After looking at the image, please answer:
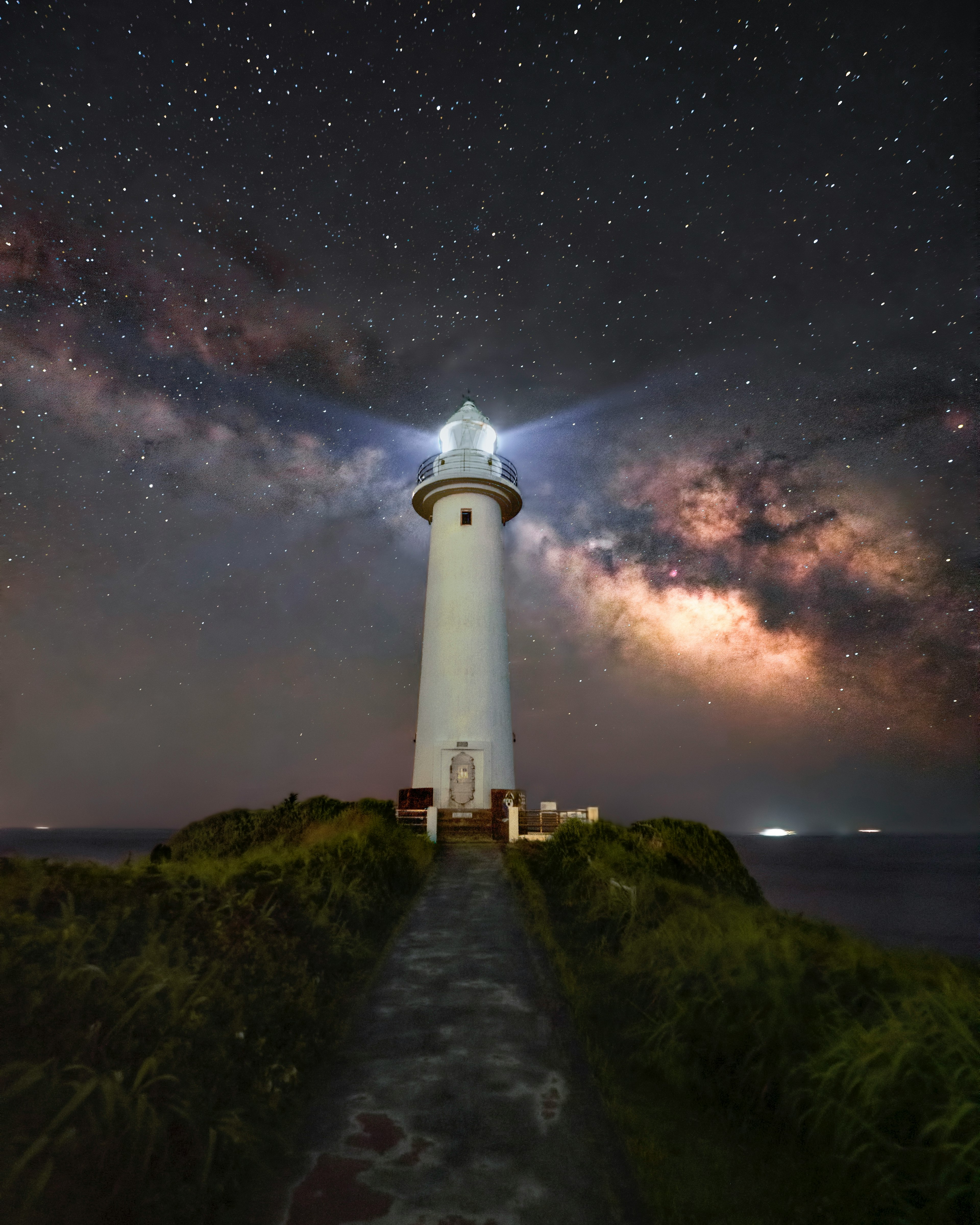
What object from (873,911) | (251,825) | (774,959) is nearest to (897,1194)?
(774,959)

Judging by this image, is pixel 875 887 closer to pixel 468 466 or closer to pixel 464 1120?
pixel 468 466

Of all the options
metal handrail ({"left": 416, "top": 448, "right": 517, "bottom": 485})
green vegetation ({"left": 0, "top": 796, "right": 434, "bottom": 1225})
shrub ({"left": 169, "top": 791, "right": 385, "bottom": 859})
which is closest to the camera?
green vegetation ({"left": 0, "top": 796, "right": 434, "bottom": 1225})

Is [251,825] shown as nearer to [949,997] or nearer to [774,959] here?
[774,959]

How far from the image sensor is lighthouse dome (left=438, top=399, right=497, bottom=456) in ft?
91.5

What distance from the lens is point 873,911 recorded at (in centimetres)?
4706

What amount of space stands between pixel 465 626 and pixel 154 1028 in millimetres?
20686

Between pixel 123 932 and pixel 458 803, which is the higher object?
pixel 458 803

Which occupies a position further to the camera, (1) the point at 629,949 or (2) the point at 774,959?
(1) the point at 629,949

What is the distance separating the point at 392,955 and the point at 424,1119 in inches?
165

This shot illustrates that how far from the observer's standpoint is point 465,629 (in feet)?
81.6

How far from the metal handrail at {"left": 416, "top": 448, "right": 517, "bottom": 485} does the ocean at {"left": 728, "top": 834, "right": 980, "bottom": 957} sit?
59.4ft

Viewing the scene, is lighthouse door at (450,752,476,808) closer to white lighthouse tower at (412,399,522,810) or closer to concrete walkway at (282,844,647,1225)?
white lighthouse tower at (412,399,522,810)

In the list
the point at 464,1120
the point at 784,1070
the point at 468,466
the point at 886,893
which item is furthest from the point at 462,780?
the point at 886,893

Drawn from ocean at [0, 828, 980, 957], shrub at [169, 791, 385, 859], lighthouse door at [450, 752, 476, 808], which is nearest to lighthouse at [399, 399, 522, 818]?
lighthouse door at [450, 752, 476, 808]
